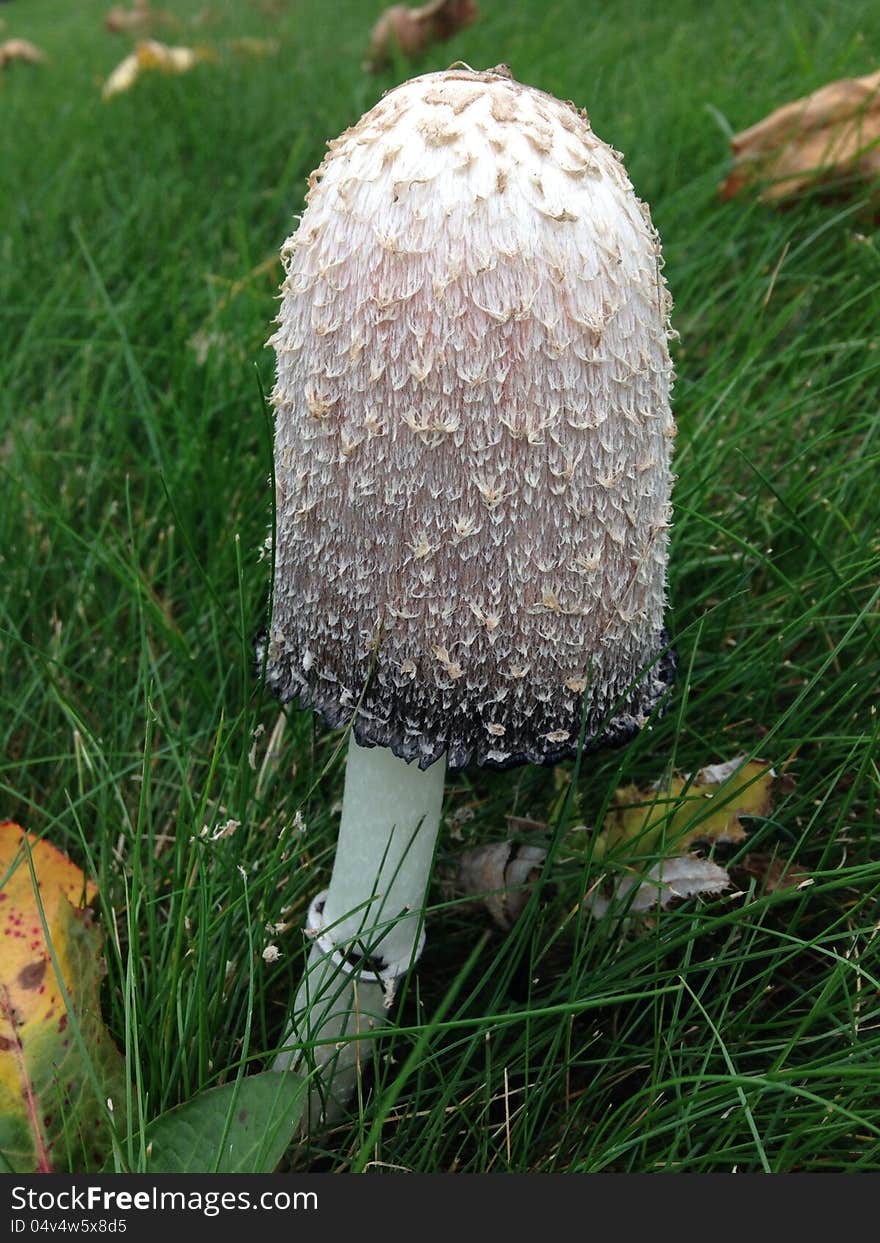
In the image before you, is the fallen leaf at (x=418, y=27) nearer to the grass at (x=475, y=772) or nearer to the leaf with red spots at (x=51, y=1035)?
the grass at (x=475, y=772)

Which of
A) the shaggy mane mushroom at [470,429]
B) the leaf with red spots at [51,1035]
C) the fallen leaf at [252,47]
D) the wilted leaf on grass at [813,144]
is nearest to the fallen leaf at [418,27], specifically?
the fallen leaf at [252,47]

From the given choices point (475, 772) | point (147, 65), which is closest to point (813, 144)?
point (475, 772)

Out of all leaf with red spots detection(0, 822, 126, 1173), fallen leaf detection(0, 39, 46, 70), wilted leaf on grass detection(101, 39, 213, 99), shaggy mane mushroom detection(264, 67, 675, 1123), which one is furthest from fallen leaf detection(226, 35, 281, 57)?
leaf with red spots detection(0, 822, 126, 1173)

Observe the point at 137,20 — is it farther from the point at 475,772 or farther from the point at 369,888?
the point at 369,888

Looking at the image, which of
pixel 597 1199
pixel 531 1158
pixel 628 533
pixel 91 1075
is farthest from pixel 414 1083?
pixel 628 533

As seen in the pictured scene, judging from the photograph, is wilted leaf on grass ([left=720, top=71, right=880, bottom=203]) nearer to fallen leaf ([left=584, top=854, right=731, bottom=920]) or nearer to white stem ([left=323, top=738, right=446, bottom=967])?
fallen leaf ([left=584, top=854, right=731, bottom=920])

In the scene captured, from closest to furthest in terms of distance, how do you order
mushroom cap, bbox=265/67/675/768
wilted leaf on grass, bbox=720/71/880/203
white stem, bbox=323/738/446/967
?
mushroom cap, bbox=265/67/675/768 < white stem, bbox=323/738/446/967 < wilted leaf on grass, bbox=720/71/880/203
